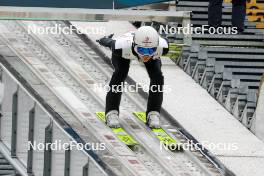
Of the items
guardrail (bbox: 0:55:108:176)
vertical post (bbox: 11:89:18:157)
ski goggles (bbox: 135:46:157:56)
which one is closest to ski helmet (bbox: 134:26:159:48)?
ski goggles (bbox: 135:46:157:56)

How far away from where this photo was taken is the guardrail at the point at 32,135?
55.9 feet

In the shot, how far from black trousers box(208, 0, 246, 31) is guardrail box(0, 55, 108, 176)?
16.9ft

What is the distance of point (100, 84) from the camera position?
69.5 ft

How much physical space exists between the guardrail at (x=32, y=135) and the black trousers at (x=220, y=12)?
515cm

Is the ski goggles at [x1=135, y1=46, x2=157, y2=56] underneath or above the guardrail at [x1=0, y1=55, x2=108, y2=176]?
above

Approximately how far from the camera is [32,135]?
17.8 meters

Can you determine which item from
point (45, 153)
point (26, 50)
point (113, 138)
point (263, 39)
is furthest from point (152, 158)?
point (263, 39)

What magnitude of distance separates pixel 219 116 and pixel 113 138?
2250 millimetres

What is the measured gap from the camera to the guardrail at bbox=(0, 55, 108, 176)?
17031mm

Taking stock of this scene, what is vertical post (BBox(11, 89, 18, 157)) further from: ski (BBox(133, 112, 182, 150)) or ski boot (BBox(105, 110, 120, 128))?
ski (BBox(133, 112, 182, 150))

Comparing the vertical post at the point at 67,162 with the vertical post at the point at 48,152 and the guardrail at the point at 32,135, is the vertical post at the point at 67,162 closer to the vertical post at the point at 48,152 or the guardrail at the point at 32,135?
the guardrail at the point at 32,135

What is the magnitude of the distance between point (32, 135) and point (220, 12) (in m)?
6.18

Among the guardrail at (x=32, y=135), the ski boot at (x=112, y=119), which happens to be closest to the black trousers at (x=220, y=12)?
the ski boot at (x=112, y=119)

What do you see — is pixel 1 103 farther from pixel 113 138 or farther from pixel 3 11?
pixel 3 11
